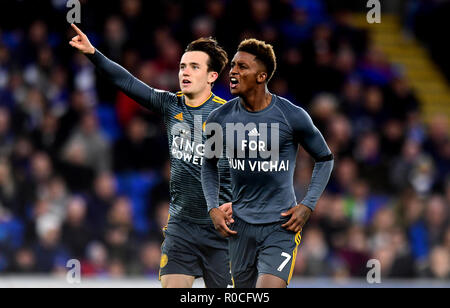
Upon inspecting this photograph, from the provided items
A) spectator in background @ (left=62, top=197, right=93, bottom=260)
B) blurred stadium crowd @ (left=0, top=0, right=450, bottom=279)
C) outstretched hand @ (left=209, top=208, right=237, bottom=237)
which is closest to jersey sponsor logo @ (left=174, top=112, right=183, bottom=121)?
outstretched hand @ (left=209, top=208, right=237, bottom=237)

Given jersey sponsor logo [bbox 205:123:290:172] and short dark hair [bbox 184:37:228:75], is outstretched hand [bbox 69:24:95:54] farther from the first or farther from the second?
jersey sponsor logo [bbox 205:123:290:172]

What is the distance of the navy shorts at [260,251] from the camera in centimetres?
571

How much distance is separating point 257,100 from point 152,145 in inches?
204

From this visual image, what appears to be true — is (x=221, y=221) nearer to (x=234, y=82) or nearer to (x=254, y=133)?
(x=254, y=133)

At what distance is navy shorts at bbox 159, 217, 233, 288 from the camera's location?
6.35 m

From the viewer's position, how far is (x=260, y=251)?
5.84 meters

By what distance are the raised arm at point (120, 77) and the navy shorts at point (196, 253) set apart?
2.92 ft

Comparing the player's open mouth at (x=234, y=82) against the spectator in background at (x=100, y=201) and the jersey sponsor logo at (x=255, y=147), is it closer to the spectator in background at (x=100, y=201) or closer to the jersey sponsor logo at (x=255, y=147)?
the jersey sponsor logo at (x=255, y=147)

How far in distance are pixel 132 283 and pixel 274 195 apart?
4.11 m

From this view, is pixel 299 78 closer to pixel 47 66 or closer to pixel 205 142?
pixel 47 66

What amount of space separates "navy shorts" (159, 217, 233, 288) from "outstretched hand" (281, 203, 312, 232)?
0.85 m

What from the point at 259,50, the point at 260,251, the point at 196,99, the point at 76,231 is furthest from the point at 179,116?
the point at 76,231

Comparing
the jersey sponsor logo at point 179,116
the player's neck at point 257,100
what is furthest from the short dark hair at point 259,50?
the jersey sponsor logo at point 179,116

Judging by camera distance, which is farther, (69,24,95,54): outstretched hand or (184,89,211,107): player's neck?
(184,89,211,107): player's neck
